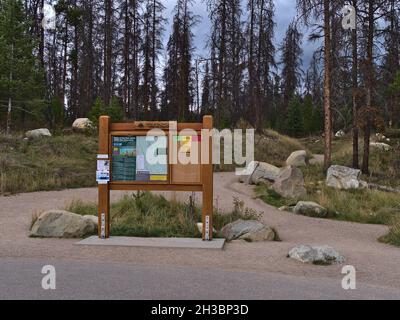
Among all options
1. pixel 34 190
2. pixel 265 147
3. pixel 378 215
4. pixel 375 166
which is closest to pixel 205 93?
pixel 265 147

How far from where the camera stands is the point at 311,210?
13.5 m

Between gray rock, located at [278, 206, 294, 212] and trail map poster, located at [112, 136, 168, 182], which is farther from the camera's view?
gray rock, located at [278, 206, 294, 212]

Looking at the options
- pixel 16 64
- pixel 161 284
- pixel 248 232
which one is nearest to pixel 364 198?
pixel 248 232

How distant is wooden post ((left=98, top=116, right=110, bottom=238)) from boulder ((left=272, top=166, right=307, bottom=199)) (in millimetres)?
8476

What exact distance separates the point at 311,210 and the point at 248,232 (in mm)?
4563

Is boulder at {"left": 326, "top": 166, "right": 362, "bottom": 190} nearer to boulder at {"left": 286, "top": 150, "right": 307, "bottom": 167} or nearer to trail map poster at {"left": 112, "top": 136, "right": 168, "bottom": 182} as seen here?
boulder at {"left": 286, "top": 150, "right": 307, "bottom": 167}

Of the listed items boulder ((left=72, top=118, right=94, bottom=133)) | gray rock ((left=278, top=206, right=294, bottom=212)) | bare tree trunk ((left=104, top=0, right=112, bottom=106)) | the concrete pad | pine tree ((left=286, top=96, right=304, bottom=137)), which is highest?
bare tree trunk ((left=104, top=0, right=112, bottom=106))

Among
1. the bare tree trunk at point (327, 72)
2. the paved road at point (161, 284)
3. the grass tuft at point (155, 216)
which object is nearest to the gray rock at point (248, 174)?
the bare tree trunk at point (327, 72)

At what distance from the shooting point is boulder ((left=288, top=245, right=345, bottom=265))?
24.1 ft

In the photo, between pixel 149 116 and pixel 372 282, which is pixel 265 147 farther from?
pixel 372 282

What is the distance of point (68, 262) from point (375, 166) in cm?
2005

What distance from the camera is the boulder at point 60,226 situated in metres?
9.22

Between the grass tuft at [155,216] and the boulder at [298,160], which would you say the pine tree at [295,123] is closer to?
the boulder at [298,160]

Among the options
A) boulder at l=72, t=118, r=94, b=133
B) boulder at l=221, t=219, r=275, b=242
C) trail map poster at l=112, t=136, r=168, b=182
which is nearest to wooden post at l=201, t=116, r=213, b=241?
boulder at l=221, t=219, r=275, b=242
